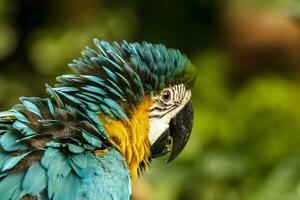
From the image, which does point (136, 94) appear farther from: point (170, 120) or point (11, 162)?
point (11, 162)

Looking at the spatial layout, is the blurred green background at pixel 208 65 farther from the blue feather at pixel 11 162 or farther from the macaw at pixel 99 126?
the blue feather at pixel 11 162

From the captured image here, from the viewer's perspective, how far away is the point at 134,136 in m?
2.05

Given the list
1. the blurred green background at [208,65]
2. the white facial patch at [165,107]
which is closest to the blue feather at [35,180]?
the white facial patch at [165,107]

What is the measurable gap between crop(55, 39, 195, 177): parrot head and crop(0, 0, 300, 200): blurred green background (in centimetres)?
68

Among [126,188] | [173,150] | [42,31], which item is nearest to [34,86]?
[42,31]

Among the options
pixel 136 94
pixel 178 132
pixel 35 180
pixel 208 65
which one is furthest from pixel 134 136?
pixel 208 65

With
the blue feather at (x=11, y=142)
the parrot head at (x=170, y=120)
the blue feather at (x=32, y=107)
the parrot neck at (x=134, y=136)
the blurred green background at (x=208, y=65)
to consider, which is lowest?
the blue feather at (x=11, y=142)

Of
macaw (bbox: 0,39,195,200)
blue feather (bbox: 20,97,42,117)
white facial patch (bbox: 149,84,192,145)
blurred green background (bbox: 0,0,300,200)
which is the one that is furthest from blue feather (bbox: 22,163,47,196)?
blurred green background (bbox: 0,0,300,200)

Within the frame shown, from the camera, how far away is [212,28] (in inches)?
158

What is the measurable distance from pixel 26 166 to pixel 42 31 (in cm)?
236

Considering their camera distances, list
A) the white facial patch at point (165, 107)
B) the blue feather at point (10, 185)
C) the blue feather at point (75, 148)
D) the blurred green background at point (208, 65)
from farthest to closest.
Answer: the blurred green background at point (208, 65) → the white facial patch at point (165, 107) → the blue feather at point (75, 148) → the blue feather at point (10, 185)

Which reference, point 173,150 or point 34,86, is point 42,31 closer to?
point 34,86

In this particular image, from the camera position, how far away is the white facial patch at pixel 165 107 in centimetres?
214

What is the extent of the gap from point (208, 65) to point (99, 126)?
178 centimetres
